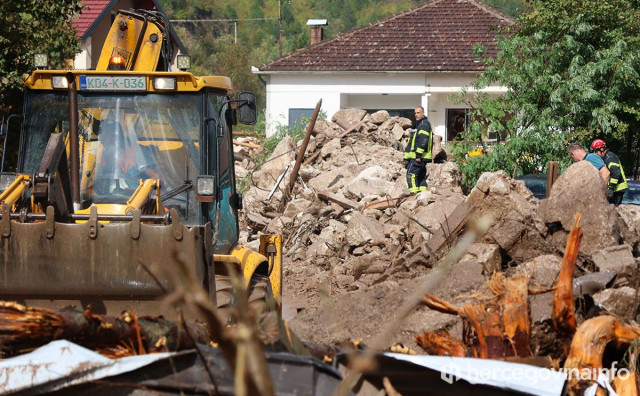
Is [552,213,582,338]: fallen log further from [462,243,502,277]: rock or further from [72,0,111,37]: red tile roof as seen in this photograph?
[72,0,111,37]: red tile roof

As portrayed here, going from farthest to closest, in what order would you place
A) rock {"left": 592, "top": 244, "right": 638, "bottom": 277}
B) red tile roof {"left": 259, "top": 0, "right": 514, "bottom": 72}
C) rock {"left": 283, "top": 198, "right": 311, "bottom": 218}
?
red tile roof {"left": 259, "top": 0, "right": 514, "bottom": 72}
rock {"left": 283, "top": 198, "right": 311, "bottom": 218}
rock {"left": 592, "top": 244, "right": 638, "bottom": 277}

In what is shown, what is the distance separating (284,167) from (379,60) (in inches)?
455

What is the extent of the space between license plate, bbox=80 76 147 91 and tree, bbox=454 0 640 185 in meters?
10.6

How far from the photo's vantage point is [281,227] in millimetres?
14781

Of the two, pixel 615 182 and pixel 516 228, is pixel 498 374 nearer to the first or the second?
pixel 516 228

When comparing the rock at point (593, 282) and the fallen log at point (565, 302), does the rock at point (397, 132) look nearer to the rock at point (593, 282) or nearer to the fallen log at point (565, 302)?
the rock at point (593, 282)

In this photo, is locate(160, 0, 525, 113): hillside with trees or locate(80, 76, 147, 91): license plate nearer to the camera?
locate(80, 76, 147, 91): license plate

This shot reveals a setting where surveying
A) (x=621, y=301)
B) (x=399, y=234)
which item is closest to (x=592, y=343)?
(x=621, y=301)

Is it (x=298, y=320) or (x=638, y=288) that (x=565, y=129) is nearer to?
(x=638, y=288)

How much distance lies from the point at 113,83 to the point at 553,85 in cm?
1189

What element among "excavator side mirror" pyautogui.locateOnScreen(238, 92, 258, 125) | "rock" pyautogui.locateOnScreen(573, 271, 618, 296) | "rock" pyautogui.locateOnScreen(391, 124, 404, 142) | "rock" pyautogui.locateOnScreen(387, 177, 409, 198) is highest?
"excavator side mirror" pyautogui.locateOnScreen(238, 92, 258, 125)

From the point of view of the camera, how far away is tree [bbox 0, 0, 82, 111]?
12328 mm

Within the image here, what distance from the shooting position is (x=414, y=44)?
2962 cm

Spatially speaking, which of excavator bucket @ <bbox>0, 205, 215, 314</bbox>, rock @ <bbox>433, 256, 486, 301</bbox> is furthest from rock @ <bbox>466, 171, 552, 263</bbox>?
excavator bucket @ <bbox>0, 205, 215, 314</bbox>
